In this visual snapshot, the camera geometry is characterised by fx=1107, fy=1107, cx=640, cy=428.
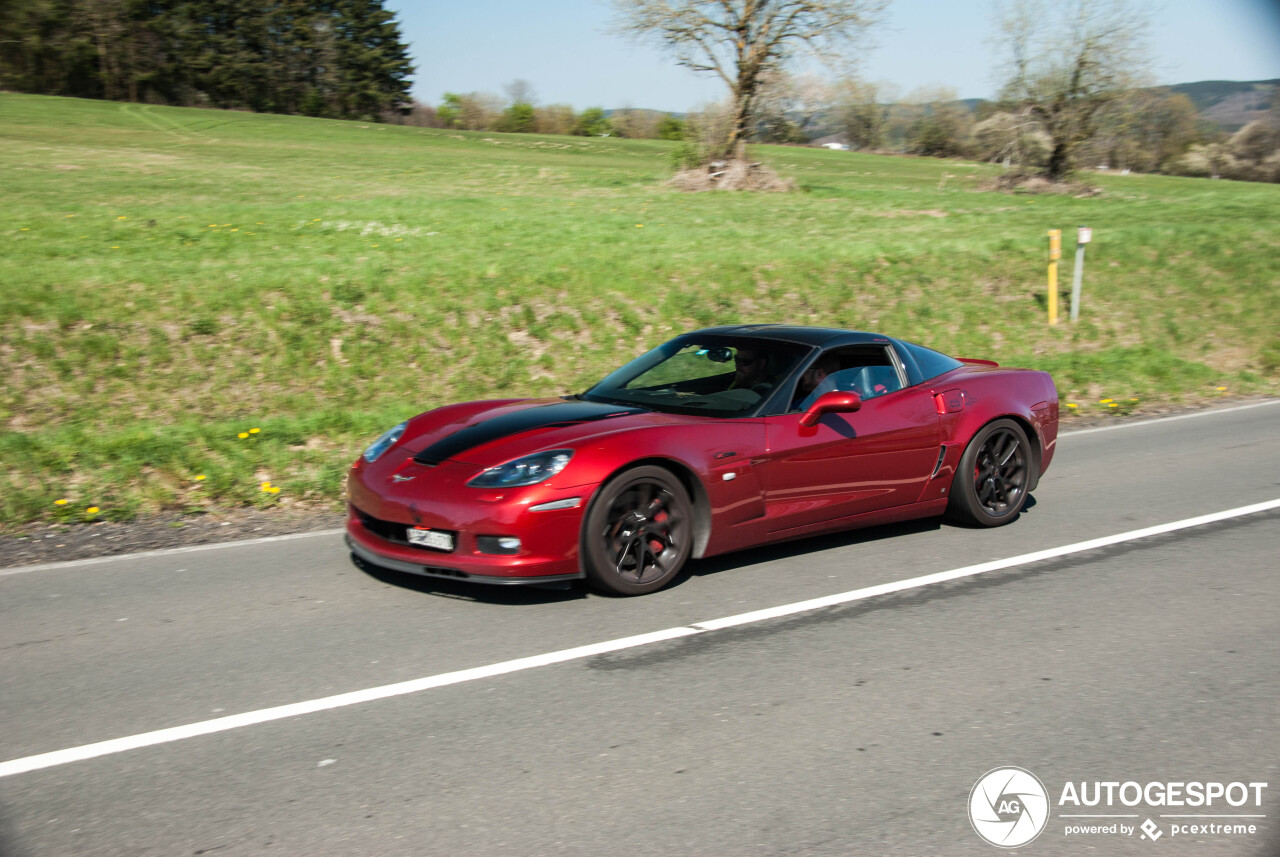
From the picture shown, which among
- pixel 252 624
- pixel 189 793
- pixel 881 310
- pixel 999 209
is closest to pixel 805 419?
pixel 252 624

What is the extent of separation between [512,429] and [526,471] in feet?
1.72

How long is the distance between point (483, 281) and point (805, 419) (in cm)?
821

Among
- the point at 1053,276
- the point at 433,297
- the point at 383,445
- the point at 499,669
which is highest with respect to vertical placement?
the point at 1053,276

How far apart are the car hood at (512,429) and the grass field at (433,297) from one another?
2.30 metres

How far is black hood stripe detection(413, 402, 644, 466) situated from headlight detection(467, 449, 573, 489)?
1.09 feet

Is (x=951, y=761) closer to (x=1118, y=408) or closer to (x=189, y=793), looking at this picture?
(x=189, y=793)

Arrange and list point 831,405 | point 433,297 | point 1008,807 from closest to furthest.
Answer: point 1008,807 < point 831,405 < point 433,297

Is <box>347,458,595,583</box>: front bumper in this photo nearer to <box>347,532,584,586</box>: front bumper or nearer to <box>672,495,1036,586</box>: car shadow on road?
<box>347,532,584,586</box>: front bumper

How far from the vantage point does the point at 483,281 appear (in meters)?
13.8

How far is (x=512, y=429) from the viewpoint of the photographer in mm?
5930

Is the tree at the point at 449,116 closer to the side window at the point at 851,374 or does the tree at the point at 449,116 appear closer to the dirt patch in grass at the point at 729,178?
the dirt patch in grass at the point at 729,178

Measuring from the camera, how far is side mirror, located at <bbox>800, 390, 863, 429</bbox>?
620 centimetres

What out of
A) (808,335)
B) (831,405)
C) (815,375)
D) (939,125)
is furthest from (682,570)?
(939,125)

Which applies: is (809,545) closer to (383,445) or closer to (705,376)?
(705,376)
